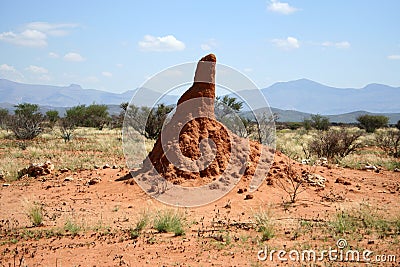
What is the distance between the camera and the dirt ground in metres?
5.09

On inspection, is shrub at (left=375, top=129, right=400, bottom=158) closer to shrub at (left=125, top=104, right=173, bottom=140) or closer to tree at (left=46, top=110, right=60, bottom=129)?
shrub at (left=125, top=104, right=173, bottom=140)

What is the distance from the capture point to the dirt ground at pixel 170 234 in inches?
200

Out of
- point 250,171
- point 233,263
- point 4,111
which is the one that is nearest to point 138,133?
point 250,171

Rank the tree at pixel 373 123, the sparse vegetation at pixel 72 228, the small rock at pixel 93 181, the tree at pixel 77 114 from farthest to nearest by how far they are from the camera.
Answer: the tree at pixel 373 123
the tree at pixel 77 114
the small rock at pixel 93 181
the sparse vegetation at pixel 72 228

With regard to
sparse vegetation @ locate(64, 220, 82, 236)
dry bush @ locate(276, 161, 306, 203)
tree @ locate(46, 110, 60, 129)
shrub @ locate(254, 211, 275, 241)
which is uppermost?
tree @ locate(46, 110, 60, 129)

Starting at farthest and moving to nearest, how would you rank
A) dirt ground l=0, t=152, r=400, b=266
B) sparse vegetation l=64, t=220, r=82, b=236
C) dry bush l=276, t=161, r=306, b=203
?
dry bush l=276, t=161, r=306, b=203
sparse vegetation l=64, t=220, r=82, b=236
dirt ground l=0, t=152, r=400, b=266

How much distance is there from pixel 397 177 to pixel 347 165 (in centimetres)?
229

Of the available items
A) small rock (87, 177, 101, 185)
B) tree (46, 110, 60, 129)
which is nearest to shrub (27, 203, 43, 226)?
small rock (87, 177, 101, 185)

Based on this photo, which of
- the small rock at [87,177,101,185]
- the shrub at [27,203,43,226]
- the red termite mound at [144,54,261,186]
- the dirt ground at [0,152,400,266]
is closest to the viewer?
the dirt ground at [0,152,400,266]

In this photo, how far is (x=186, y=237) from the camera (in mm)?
5906

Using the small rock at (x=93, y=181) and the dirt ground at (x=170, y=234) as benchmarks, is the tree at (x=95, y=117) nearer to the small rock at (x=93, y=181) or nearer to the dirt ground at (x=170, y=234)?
the small rock at (x=93, y=181)

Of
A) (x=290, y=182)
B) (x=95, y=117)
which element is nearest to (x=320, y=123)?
(x=95, y=117)

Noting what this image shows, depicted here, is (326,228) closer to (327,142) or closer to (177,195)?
(177,195)

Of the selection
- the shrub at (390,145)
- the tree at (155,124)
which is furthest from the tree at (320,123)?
the tree at (155,124)
